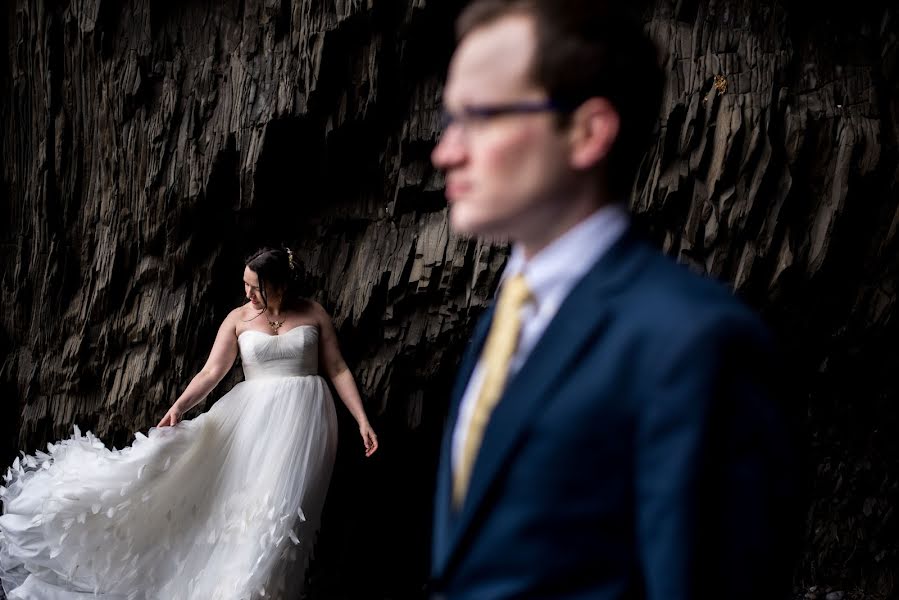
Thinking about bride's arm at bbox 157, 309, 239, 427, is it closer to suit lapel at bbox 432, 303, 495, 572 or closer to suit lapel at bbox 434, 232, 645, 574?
suit lapel at bbox 432, 303, 495, 572

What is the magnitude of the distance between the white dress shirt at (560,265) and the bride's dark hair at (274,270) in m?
3.65

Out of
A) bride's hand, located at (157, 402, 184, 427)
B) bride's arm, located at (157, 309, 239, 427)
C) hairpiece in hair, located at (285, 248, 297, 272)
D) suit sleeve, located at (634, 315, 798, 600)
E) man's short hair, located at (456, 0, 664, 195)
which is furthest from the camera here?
hairpiece in hair, located at (285, 248, 297, 272)

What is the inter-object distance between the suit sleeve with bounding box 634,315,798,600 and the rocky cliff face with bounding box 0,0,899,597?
367 centimetres

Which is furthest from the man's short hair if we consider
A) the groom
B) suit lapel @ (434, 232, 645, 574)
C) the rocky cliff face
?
the rocky cliff face

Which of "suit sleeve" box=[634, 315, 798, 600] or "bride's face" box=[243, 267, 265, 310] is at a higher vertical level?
"suit sleeve" box=[634, 315, 798, 600]

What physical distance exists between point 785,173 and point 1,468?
5.39 metres

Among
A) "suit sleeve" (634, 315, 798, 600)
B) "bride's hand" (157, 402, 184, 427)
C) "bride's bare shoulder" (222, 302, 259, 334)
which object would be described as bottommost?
"bride's hand" (157, 402, 184, 427)

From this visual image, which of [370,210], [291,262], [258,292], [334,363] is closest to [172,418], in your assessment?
[258,292]

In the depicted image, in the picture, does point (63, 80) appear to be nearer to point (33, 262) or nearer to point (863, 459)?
point (33, 262)

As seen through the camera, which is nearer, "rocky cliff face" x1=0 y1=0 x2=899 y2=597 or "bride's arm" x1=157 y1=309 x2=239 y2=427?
"rocky cliff face" x1=0 y1=0 x2=899 y2=597

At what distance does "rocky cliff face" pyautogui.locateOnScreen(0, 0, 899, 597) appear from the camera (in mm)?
4242

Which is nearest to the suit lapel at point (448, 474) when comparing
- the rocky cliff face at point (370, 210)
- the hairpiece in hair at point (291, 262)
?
the rocky cliff face at point (370, 210)

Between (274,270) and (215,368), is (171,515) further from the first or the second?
(274,270)

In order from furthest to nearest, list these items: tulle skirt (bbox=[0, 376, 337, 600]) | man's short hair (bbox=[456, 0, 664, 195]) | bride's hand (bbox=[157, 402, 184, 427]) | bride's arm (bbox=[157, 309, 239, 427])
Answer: bride's arm (bbox=[157, 309, 239, 427]) < bride's hand (bbox=[157, 402, 184, 427]) < tulle skirt (bbox=[0, 376, 337, 600]) < man's short hair (bbox=[456, 0, 664, 195])
